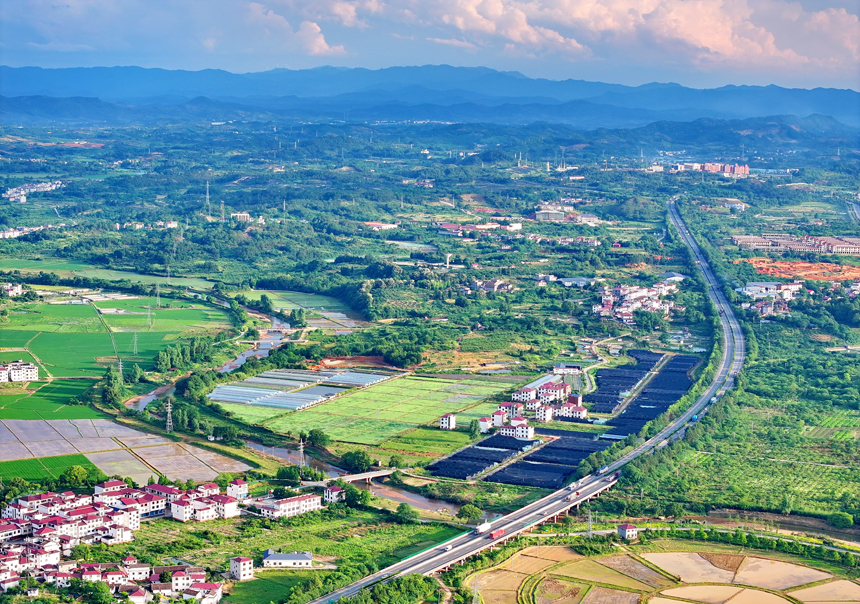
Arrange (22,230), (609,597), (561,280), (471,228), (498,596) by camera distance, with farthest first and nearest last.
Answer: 1. (471,228)
2. (22,230)
3. (561,280)
4. (609,597)
5. (498,596)

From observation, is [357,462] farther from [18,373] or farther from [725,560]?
[18,373]

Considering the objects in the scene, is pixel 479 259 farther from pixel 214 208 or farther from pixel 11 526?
pixel 11 526

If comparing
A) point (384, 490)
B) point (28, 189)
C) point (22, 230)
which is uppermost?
point (28, 189)

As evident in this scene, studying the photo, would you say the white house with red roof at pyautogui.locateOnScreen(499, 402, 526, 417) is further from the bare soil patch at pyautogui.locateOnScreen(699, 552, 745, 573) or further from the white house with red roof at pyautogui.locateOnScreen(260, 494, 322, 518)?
the bare soil patch at pyautogui.locateOnScreen(699, 552, 745, 573)

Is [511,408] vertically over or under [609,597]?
over

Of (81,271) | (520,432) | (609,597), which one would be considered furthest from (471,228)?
(609,597)
